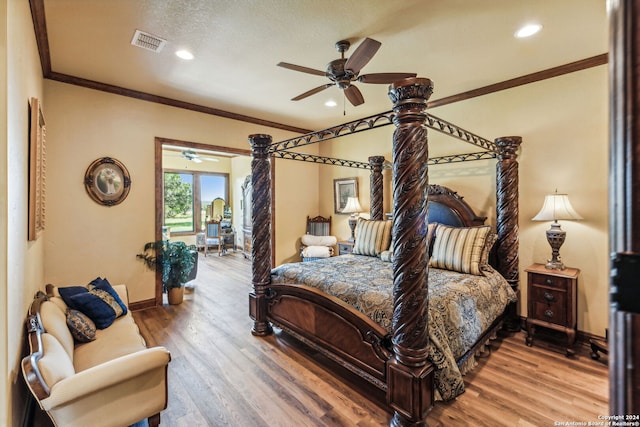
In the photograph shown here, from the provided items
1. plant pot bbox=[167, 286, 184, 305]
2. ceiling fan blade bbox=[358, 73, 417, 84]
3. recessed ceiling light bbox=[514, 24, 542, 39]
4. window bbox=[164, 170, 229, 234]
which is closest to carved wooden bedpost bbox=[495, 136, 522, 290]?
recessed ceiling light bbox=[514, 24, 542, 39]

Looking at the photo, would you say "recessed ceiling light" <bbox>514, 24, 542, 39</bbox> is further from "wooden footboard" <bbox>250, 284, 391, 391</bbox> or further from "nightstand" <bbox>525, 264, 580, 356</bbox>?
"wooden footboard" <bbox>250, 284, 391, 391</bbox>

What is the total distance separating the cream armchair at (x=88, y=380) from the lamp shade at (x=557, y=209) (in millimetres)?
3606

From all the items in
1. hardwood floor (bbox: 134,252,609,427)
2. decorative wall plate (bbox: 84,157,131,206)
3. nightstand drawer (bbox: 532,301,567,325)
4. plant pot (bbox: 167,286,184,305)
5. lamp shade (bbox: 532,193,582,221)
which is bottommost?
hardwood floor (bbox: 134,252,609,427)

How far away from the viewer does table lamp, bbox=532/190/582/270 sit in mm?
2951

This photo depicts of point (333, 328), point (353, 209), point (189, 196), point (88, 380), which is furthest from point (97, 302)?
point (189, 196)

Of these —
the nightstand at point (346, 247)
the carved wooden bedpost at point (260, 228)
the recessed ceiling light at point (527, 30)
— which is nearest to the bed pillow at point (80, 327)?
the carved wooden bedpost at point (260, 228)

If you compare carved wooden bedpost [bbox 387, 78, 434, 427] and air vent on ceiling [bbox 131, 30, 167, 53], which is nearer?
carved wooden bedpost [bbox 387, 78, 434, 427]

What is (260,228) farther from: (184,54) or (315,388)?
(184,54)

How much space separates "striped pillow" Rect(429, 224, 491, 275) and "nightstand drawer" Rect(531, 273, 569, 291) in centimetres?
55

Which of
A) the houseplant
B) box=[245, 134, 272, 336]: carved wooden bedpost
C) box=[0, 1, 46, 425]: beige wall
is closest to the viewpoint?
box=[0, 1, 46, 425]: beige wall

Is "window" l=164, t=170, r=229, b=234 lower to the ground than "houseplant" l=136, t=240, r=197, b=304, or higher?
higher

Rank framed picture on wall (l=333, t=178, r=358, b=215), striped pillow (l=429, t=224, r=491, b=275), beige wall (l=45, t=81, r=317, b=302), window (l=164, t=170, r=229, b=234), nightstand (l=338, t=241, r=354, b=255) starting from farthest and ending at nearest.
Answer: window (l=164, t=170, r=229, b=234) < framed picture on wall (l=333, t=178, r=358, b=215) < nightstand (l=338, t=241, r=354, b=255) < beige wall (l=45, t=81, r=317, b=302) < striped pillow (l=429, t=224, r=491, b=275)

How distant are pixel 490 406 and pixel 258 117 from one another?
4.99 m

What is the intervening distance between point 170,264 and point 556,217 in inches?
190
